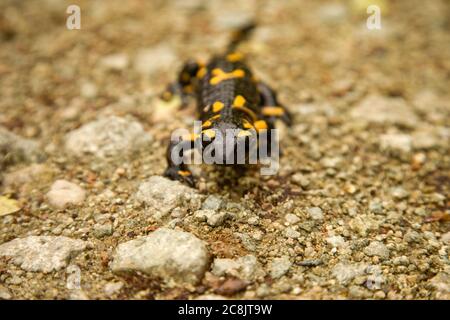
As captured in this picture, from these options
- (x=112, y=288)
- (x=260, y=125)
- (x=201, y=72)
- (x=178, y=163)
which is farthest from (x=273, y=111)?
(x=112, y=288)

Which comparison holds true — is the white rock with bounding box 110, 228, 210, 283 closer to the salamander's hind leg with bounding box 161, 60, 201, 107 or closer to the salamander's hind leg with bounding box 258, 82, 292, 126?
the salamander's hind leg with bounding box 258, 82, 292, 126

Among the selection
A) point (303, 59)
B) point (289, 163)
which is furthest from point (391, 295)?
point (303, 59)

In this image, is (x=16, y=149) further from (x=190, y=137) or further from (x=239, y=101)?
(x=239, y=101)

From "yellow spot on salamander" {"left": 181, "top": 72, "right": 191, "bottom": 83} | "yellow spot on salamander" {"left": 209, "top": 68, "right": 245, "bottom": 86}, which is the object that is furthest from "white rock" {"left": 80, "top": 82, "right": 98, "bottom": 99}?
"yellow spot on salamander" {"left": 209, "top": 68, "right": 245, "bottom": 86}

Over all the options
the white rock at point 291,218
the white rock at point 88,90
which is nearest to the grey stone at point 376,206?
the white rock at point 291,218

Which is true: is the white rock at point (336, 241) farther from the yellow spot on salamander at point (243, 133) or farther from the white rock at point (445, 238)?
the yellow spot on salamander at point (243, 133)

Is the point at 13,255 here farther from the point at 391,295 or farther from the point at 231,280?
the point at 391,295
